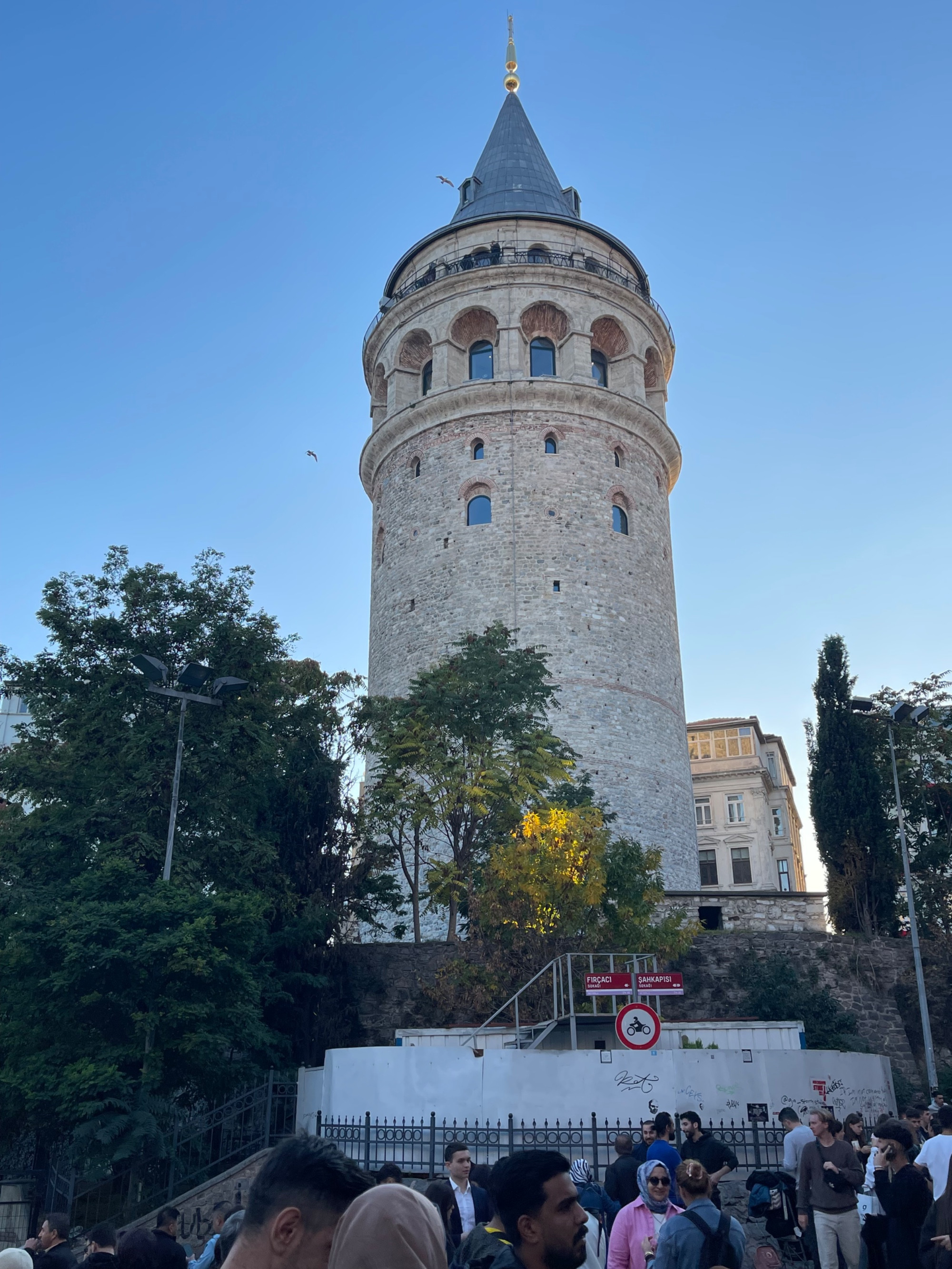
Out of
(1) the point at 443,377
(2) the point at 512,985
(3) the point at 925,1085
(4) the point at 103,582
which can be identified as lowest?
(3) the point at 925,1085

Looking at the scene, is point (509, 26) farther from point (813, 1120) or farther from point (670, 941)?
point (813, 1120)

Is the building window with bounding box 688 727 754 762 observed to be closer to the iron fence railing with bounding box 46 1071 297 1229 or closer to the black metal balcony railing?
the black metal balcony railing

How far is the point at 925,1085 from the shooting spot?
68.1ft

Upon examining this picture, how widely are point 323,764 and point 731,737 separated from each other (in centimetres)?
2999

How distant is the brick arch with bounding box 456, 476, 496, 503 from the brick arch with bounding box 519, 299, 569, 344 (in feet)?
16.0

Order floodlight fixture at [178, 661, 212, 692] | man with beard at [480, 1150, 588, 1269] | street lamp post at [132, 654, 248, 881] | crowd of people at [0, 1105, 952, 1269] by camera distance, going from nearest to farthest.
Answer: crowd of people at [0, 1105, 952, 1269] < man with beard at [480, 1150, 588, 1269] < street lamp post at [132, 654, 248, 881] < floodlight fixture at [178, 661, 212, 692]

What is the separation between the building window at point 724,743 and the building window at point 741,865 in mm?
4225

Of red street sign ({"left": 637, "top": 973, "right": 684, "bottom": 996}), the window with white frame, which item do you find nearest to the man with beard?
red street sign ({"left": 637, "top": 973, "right": 684, "bottom": 996})

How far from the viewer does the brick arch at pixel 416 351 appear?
34000mm

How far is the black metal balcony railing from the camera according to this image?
32594 mm

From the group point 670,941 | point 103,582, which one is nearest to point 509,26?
point 103,582

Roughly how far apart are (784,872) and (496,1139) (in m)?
41.6

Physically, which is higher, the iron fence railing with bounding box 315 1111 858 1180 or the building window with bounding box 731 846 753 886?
the building window with bounding box 731 846 753 886

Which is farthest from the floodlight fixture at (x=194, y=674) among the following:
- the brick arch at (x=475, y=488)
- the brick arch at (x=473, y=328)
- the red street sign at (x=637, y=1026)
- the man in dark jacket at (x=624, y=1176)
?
the brick arch at (x=473, y=328)
